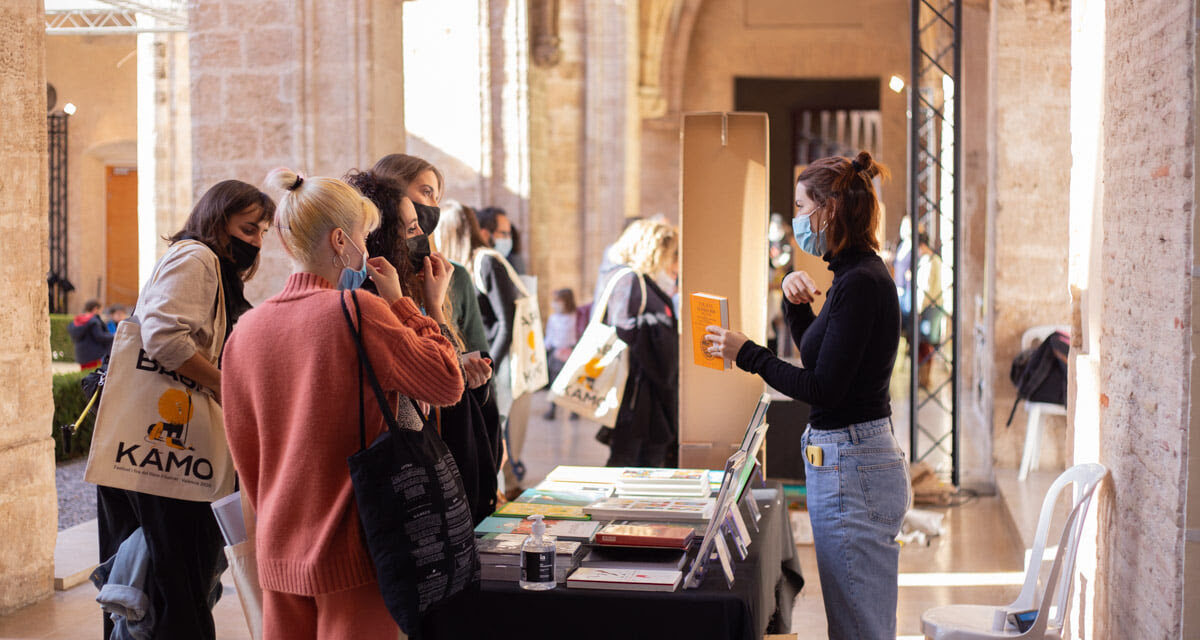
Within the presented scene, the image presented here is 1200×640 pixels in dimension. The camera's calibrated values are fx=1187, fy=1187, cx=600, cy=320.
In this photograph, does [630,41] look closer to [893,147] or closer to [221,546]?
[893,147]

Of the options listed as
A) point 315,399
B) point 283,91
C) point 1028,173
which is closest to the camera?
point 315,399

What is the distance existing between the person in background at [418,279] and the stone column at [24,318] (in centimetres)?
207

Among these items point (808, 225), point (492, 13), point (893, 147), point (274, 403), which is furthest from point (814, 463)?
point (893, 147)

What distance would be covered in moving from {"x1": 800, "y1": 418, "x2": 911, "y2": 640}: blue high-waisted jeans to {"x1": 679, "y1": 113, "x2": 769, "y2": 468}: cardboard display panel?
4.97ft

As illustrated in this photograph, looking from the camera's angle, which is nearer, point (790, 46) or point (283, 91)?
point (283, 91)

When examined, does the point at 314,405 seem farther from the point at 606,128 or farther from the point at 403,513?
the point at 606,128

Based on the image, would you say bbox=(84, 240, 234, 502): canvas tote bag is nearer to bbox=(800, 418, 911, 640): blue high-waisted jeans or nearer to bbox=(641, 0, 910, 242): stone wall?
bbox=(800, 418, 911, 640): blue high-waisted jeans

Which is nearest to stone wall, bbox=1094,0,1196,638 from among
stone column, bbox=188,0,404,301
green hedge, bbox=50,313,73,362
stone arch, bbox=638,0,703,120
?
stone column, bbox=188,0,404,301

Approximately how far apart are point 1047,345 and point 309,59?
420cm

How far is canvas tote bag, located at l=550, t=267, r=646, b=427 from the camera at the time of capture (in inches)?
217

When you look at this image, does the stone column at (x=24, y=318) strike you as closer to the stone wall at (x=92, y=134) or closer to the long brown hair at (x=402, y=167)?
the long brown hair at (x=402, y=167)

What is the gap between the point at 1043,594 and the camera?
312 cm

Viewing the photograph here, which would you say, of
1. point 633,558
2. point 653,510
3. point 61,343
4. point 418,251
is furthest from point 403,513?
point 61,343

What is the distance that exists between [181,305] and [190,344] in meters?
0.11
